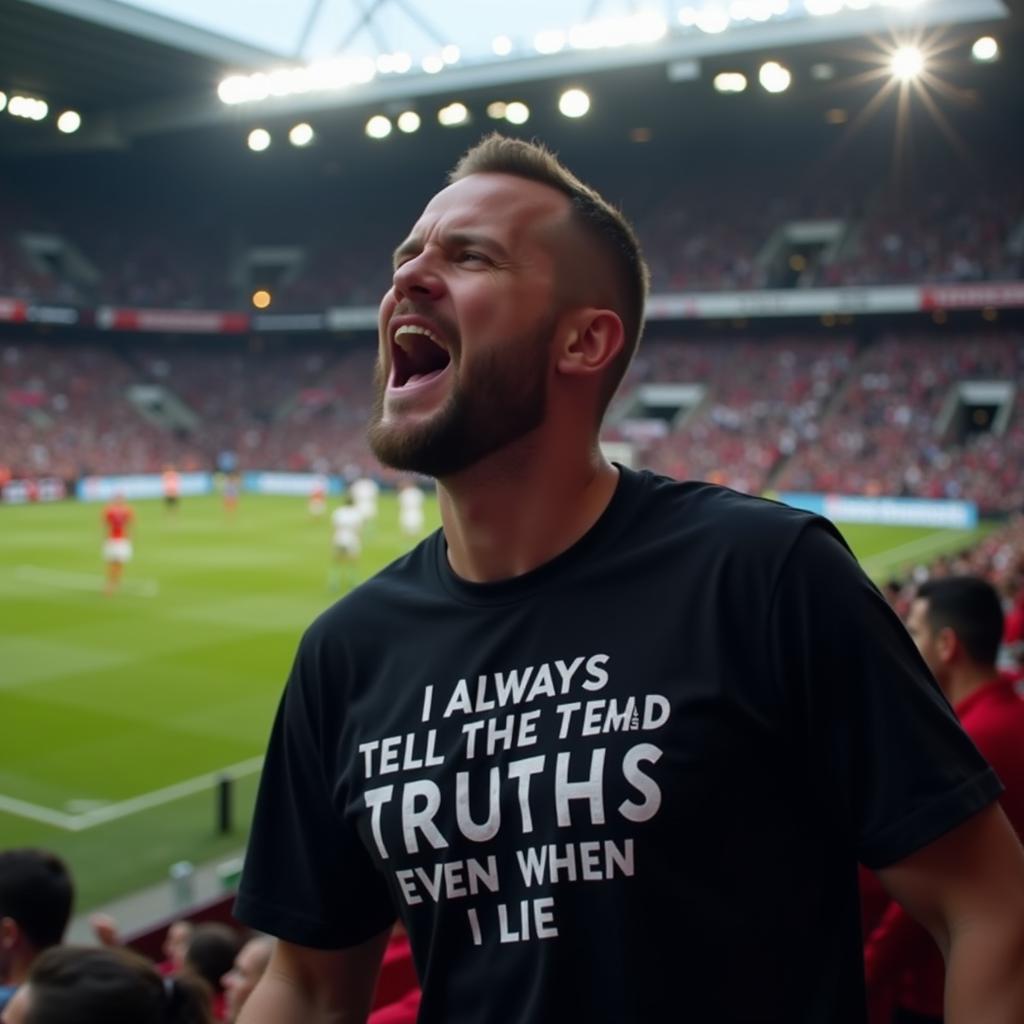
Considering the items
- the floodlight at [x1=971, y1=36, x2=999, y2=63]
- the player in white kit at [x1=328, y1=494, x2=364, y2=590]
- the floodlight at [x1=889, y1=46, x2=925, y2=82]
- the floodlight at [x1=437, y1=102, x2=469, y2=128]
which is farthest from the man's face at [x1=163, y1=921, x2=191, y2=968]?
the floodlight at [x1=437, y1=102, x2=469, y2=128]

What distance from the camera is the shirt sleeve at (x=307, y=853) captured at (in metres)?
2.19

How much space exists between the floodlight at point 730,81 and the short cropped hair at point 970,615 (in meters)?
28.3

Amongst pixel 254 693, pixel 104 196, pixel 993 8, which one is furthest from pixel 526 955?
pixel 104 196

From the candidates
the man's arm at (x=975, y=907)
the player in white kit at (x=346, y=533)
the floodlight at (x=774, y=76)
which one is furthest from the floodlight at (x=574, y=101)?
the man's arm at (x=975, y=907)

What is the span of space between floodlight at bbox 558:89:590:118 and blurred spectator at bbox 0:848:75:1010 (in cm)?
3096

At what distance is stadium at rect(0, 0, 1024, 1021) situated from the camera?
50.3 ft

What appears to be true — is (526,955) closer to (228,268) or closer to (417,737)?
(417,737)

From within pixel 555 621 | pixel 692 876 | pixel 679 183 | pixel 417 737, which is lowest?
pixel 692 876

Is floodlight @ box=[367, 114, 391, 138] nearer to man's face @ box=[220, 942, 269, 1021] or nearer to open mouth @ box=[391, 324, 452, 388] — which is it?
man's face @ box=[220, 942, 269, 1021]

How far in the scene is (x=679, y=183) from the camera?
1994 inches

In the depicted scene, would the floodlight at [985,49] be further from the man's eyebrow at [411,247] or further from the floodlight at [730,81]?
the man's eyebrow at [411,247]

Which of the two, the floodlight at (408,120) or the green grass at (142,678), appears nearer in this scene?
the green grass at (142,678)

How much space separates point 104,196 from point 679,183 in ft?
87.7

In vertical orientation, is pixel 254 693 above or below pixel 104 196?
below
